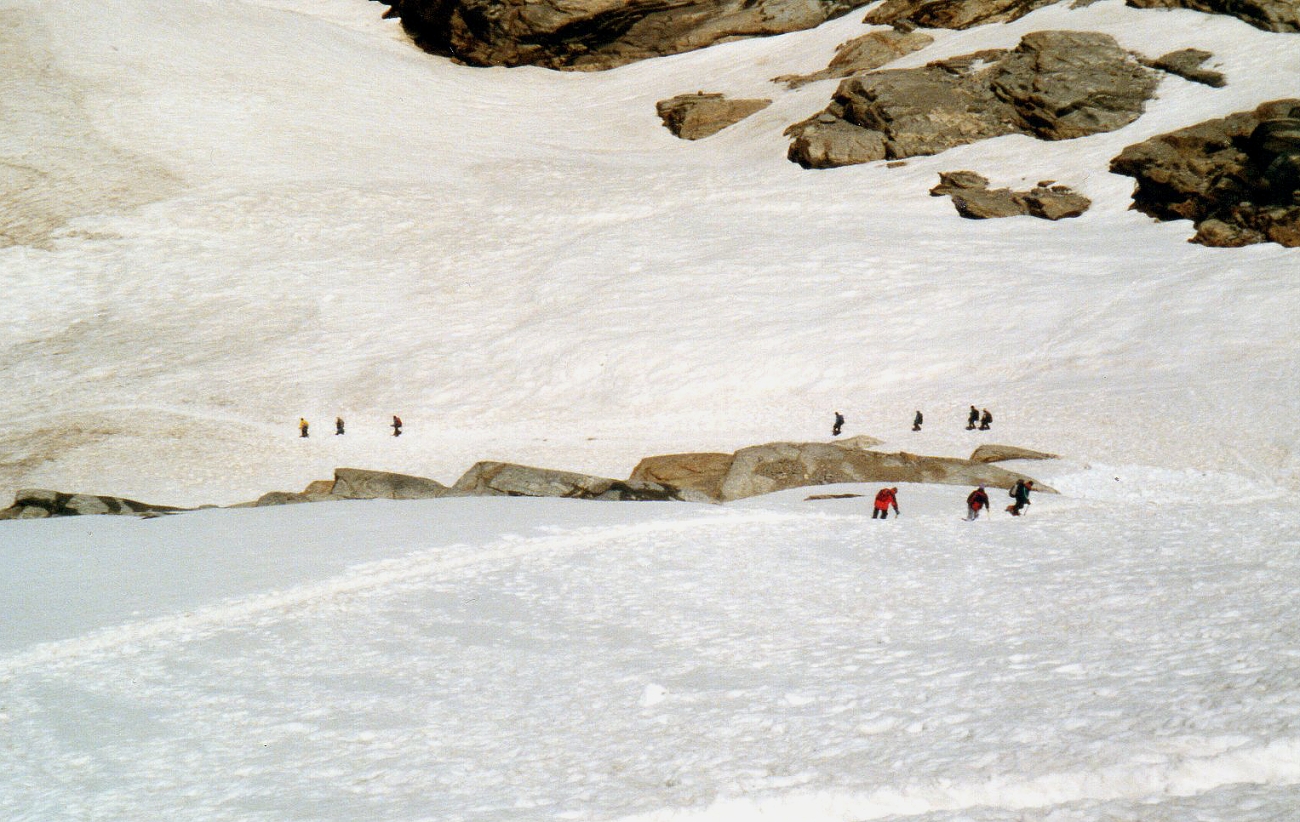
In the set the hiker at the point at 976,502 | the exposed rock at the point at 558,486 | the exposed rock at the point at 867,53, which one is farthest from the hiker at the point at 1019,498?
the exposed rock at the point at 867,53

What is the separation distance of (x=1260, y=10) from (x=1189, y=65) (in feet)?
17.1

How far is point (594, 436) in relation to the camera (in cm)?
3434

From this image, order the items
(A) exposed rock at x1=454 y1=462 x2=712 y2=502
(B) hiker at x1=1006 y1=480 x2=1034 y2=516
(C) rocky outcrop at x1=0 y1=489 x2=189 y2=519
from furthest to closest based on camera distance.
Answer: (A) exposed rock at x1=454 y1=462 x2=712 y2=502, (C) rocky outcrop at x1=0 y1=489 x2=189 y2=519, (B) hiker at x1=1006 y1=480 x2=1034 y2=516

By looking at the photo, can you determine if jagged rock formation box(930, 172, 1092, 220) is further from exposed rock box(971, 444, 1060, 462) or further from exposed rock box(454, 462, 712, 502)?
exposed rock box(454, 462, 712, 502)

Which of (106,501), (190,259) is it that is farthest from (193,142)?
(106,501)

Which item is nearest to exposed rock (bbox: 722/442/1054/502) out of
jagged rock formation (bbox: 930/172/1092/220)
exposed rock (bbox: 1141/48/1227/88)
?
jagged rock formation (bbox: 930/172/1092/220)

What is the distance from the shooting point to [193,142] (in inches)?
2100

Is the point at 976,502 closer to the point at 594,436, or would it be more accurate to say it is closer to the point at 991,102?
the point at 594,436

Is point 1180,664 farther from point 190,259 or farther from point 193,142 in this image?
point 193,142

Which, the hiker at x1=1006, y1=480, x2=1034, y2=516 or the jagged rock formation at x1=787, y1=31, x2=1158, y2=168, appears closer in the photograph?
the hiker at x1=1006, y1=480, x2=1034, y2=516

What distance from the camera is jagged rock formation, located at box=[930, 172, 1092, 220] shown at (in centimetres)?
4547

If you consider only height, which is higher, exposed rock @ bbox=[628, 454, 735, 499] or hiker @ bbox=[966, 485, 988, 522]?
hiker @ bbox=[966, 485, 988, 522]

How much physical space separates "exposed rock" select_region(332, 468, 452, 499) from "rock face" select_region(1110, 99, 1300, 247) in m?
32.5

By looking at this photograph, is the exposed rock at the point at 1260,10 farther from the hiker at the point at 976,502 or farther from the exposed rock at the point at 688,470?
the hiker at the point at 976,502
